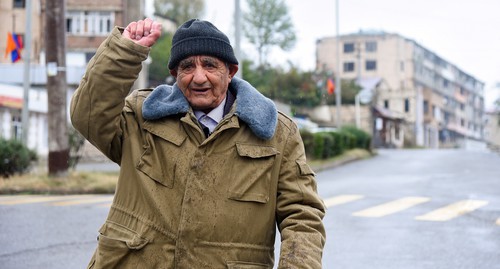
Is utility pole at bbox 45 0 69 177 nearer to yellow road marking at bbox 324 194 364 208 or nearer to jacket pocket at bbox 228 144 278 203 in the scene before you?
yellow road marking at bbox 324 194 364 208

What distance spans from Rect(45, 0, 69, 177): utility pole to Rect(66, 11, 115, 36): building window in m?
35.8

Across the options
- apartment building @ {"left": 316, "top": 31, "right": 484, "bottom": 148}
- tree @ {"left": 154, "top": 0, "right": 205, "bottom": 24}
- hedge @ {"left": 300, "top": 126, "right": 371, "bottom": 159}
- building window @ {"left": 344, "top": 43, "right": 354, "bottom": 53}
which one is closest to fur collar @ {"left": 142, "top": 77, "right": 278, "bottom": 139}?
hedge @ {"left": 300, "top": 126, "right": 371, "bottom": 159}

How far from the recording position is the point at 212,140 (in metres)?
3.11

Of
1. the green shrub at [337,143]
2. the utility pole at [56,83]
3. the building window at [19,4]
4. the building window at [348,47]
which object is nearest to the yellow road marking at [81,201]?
the utility pole at [56,83]

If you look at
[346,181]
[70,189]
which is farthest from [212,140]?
[346,181]

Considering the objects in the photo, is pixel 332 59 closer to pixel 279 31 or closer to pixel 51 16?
pixel 279 31

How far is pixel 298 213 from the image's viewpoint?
320 cm

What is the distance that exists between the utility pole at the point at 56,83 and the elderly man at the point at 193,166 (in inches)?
534

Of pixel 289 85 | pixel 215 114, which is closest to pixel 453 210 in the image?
pixel 215 114

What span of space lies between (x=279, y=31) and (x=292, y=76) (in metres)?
18.0

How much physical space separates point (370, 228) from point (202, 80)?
7.60 metres

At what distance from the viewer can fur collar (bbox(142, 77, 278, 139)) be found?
3.17m

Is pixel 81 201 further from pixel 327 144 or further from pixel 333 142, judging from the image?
pixel 333 142

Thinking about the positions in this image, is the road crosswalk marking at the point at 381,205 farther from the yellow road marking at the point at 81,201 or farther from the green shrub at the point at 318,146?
the green shrub at the point at 318,146
